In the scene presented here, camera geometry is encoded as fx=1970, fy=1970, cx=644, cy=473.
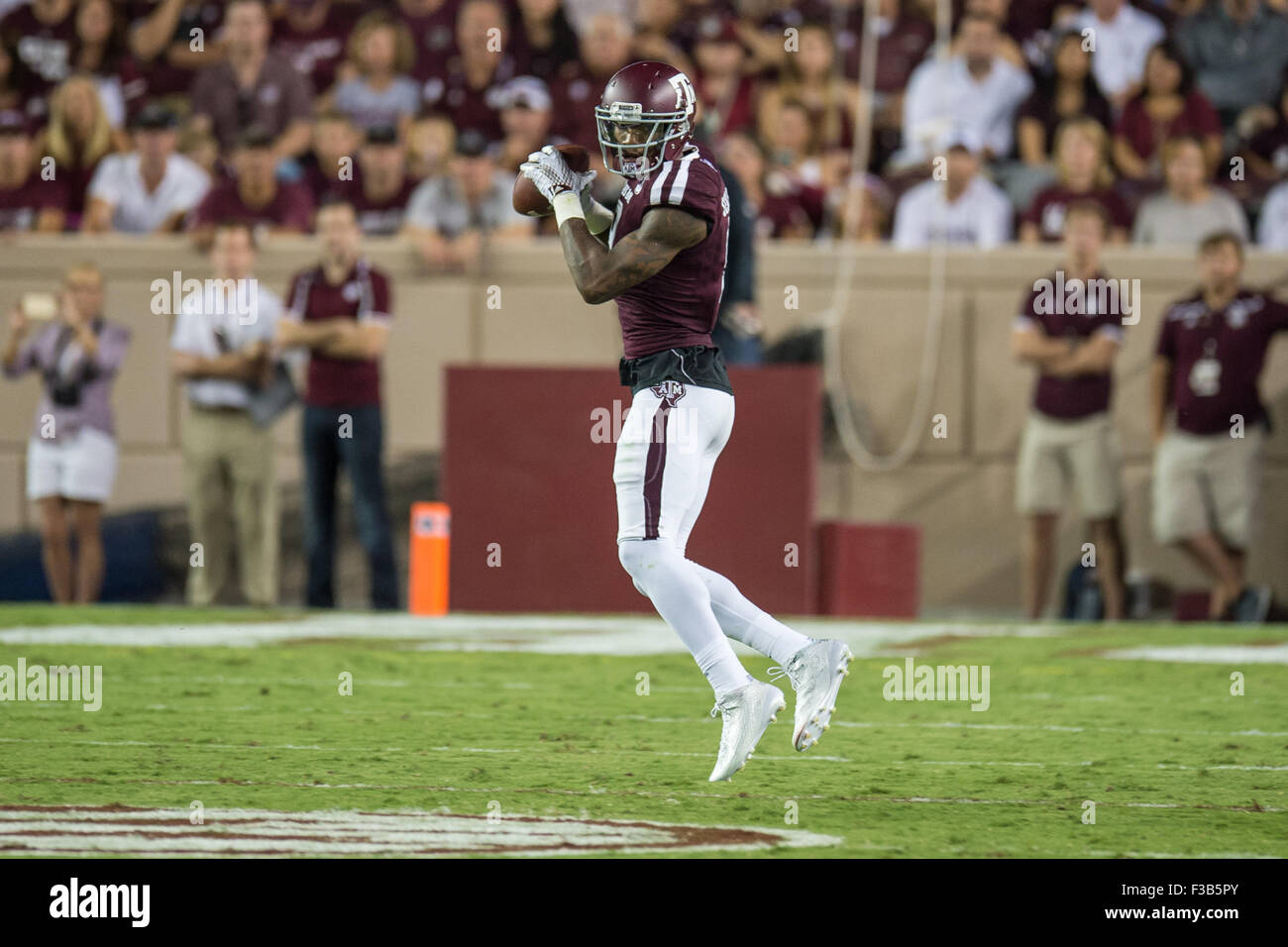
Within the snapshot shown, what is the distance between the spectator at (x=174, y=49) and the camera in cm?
1493

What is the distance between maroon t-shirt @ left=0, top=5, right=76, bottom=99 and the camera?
15008 mm

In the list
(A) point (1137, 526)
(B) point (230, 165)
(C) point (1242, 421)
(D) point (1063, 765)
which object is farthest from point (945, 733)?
(B) point (230, 165)

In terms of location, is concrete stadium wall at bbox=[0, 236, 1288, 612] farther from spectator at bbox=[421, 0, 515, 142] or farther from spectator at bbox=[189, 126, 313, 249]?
spectator at bbox=[421, 0, 515, 142]

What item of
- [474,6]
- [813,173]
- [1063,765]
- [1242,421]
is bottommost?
[1063,765]

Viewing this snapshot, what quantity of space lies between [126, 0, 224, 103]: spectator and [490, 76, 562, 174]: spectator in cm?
264

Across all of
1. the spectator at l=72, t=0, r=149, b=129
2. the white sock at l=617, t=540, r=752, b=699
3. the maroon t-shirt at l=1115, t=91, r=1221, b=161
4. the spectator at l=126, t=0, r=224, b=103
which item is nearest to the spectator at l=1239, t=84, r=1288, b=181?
the maroon t-shirt at l=1115, t=91, r=1221, b=161

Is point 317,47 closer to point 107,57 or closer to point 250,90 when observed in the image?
point 250,90

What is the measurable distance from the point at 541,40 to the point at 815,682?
9258 millimetres

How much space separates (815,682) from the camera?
6.19 metres

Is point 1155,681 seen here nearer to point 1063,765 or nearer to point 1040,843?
point 1063,765

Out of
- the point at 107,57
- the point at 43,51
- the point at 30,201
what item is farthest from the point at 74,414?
the point at 43,51

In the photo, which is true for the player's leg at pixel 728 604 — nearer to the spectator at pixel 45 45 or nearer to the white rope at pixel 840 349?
the white rope at pixel 840 349

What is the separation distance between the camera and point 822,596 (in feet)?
38.4
